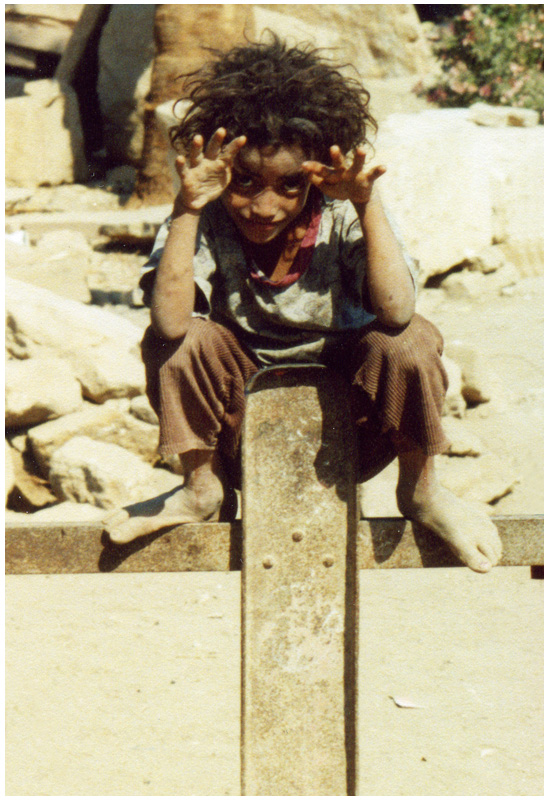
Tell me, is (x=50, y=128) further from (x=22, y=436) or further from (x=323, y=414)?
(x=323, y=414)

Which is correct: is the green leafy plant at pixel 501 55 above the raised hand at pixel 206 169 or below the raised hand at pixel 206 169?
below

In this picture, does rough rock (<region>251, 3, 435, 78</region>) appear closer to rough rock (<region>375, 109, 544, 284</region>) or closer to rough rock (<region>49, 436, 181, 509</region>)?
rough rock (<region>375, 109, 544, 284</region>)

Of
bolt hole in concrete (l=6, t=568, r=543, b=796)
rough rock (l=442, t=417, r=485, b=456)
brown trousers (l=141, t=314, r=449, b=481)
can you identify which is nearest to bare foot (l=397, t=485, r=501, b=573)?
brown trousers (l=141, t=314, r=449, b=481)

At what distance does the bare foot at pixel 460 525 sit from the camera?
1.86m

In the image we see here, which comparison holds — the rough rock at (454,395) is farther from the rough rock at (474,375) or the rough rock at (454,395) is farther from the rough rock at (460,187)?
the rough rock at (460,187)

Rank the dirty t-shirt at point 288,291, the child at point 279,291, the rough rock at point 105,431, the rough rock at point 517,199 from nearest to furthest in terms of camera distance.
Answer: the child at point 279,291, the dirty t-shirt at point 288,291, the rough rock at point 105,431, the rough rock at point 517,199

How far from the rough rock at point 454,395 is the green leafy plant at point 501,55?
4175 mm

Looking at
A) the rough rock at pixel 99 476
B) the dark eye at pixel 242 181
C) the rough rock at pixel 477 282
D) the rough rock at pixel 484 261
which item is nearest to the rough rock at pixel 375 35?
the rough rock at pixel 484 261

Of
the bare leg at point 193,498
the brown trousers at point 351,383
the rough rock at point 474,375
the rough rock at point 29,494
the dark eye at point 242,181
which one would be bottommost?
the rough rock at point 29,494

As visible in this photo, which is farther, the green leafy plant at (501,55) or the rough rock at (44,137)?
the rough rock at (44,137)

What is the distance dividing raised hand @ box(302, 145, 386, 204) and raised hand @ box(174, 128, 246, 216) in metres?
0.15

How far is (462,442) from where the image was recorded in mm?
4699

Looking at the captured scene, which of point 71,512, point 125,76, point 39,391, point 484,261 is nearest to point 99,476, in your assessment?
point 71,512

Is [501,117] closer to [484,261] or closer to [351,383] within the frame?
[484,261]
